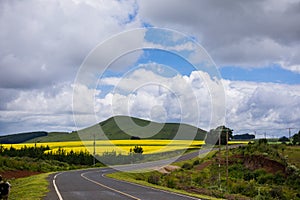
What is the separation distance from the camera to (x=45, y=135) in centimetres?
19725

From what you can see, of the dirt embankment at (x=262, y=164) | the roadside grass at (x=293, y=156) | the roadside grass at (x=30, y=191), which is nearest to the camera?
the roadside grass at (x=30, y=191)

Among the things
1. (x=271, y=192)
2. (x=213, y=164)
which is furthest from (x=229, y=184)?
(x=213, y=164)

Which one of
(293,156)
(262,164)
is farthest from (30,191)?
(293,156)

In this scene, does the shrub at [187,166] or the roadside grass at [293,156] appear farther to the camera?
the shrub at [187,166]

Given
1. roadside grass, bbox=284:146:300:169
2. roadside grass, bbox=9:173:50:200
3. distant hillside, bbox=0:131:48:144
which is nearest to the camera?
roadside grass, bbox=9:173:50:200

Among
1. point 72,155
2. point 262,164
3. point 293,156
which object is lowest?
point 72,155

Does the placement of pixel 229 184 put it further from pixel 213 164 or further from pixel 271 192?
pixel 213 164

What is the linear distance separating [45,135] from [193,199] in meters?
186

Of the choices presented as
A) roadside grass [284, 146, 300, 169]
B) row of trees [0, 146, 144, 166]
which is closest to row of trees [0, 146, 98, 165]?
row of trees [0, 146, 144, 166]

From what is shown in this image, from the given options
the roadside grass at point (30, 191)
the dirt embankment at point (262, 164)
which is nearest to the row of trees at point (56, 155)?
the dirt embankment at point (262, 164)

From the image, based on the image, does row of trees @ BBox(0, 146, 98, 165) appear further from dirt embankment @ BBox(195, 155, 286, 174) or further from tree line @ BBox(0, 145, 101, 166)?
dirt embankment @ BBox(195, 155, 286, 174)

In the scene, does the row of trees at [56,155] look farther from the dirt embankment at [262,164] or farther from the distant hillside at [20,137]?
the distant hillside at [20,137]

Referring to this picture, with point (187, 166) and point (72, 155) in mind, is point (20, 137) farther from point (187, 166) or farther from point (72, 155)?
point (187, 166)

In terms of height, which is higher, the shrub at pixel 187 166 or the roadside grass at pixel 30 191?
the roadside grass at pixel 30 191
